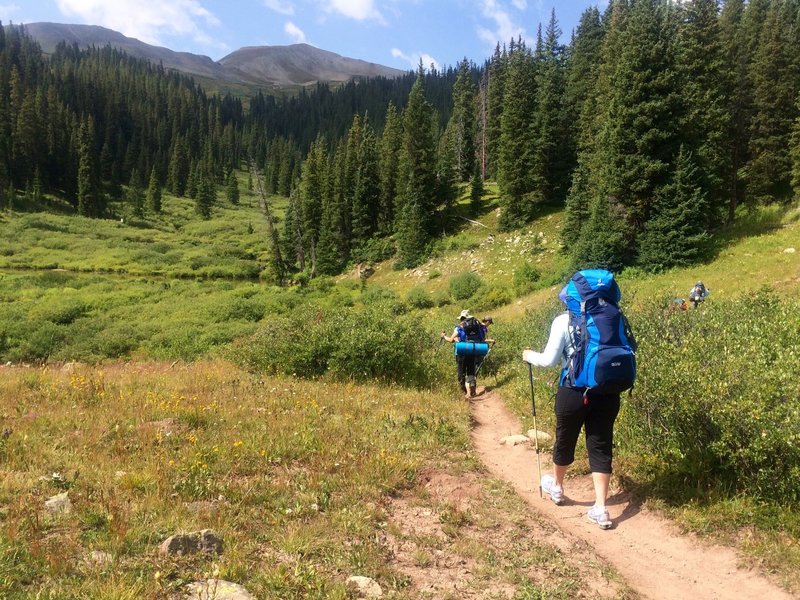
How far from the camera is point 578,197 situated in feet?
105

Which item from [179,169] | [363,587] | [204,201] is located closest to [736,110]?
[363,587]

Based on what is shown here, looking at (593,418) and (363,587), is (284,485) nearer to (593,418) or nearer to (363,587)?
(363,587)

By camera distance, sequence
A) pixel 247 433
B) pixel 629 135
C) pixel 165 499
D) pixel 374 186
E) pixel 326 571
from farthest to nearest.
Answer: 1. pixel 374 186
2. pixel 629 135
3. pixel 247 433
4. pixel 165 499
5. pixel 326 571

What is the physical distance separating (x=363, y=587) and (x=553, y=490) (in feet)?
9.45

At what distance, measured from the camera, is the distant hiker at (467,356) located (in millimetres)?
11898

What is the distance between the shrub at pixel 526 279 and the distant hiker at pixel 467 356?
62.5 feet

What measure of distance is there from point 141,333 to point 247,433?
24.1 meters

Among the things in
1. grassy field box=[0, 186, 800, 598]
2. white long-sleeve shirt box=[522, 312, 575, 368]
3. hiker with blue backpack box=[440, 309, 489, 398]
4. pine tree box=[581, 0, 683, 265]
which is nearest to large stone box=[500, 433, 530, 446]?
grassy field box=[0, 186, 800, 598]

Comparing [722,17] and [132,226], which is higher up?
[722,17]

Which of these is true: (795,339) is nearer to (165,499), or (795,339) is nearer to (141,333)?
(165,499)

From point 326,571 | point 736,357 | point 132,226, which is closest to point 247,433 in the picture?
point 326,571

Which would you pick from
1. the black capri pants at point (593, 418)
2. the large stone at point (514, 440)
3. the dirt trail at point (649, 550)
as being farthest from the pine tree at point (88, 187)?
the black capri pants at point (593, 418)

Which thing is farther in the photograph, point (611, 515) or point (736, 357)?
point (736, 357)

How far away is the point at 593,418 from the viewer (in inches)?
195
